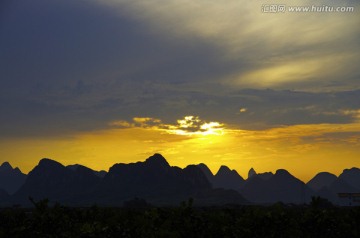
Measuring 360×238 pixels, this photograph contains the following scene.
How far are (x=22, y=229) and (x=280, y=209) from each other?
1661 centimetres

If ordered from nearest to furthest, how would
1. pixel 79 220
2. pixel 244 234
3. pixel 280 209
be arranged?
pixel 244 234 < pixel 280 209 < pixel 79 220

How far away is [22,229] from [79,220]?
8149mm

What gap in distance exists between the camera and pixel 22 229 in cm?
2486

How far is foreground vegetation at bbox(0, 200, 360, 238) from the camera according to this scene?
25219mm

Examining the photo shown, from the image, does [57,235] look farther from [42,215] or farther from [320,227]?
[320,227]

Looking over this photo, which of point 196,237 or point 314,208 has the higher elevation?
point 314,208

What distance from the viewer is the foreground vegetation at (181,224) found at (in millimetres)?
25219

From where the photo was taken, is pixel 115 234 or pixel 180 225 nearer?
pixel 115 234

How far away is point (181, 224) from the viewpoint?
29.3m

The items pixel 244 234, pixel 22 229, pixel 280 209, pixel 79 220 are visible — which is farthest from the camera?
pixel 79 220

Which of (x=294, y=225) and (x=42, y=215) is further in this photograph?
(x=294, y=225)

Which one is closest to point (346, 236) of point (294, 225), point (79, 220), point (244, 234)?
point (294, 225)

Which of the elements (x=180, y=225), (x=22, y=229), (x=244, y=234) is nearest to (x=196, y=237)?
(x=180, y=225)

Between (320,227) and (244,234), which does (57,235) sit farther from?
(320,227)
